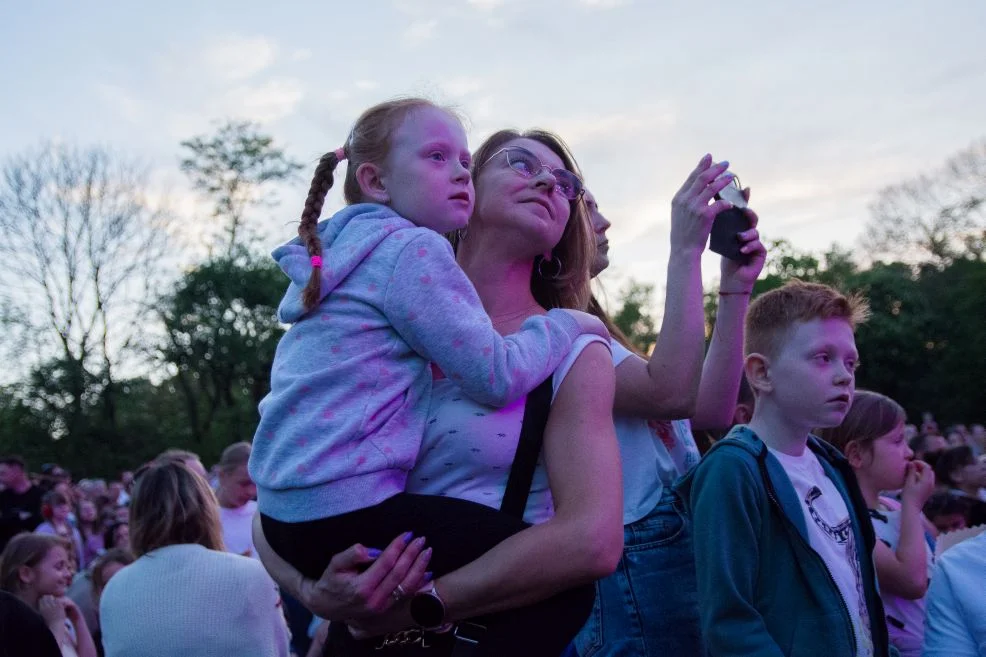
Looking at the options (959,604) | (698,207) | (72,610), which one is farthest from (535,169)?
(72,610)

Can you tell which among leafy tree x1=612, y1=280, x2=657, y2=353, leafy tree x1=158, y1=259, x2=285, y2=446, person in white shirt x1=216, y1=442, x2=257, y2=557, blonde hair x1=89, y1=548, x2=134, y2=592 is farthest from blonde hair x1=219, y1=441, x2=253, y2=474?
leafy tree x1=612, y1=280, x2=657, y2=353

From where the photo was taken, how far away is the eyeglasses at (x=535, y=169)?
2.62m

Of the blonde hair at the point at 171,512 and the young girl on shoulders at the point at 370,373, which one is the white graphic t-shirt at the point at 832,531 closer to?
the young girl on shoulders at the point at 370,373

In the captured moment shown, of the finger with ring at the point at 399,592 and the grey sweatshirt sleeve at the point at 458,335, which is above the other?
the grey sweatshirt sleeve at the point at 458,335

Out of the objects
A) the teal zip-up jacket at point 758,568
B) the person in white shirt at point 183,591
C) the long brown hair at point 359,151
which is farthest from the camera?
the person in white shirt at point 183,591

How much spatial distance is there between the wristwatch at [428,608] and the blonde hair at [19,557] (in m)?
4.40

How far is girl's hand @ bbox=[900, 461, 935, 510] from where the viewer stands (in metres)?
3.97

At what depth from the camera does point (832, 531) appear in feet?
8.87

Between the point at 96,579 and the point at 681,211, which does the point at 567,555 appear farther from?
the point at 96,579

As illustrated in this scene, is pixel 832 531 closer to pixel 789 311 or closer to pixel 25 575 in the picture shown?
pixel 789 311

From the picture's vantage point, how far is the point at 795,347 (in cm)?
292

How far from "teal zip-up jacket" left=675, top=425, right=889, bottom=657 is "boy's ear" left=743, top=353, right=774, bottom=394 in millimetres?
282

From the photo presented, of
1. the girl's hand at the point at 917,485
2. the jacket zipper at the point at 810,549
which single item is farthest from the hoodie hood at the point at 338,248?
the girl's hand at the point at 917,485

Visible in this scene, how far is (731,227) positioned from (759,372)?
638 millimetres
